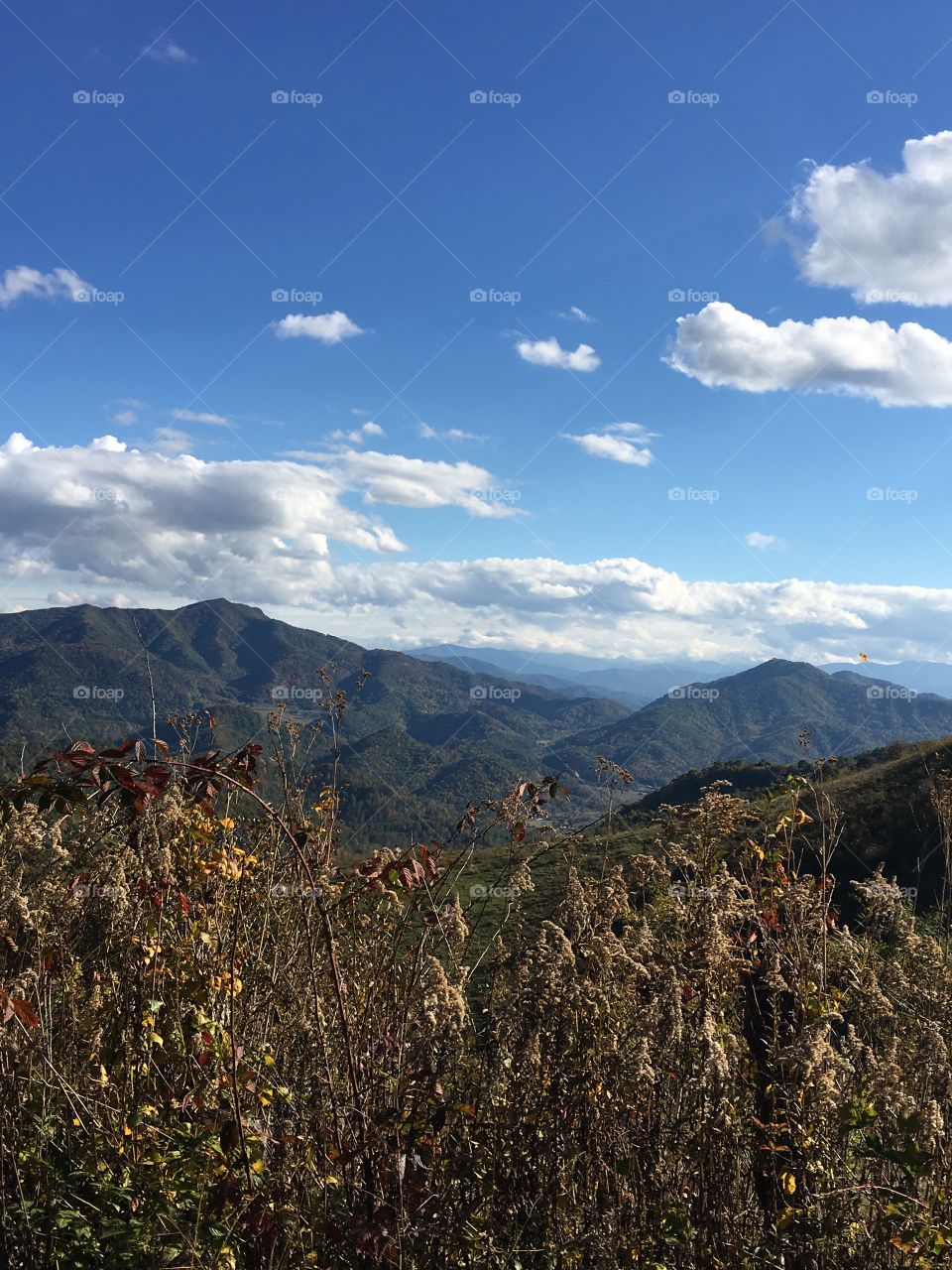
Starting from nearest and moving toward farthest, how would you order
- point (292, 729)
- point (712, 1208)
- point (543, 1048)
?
point (712, 1208)
point (543, 1048)
point (292, 729)

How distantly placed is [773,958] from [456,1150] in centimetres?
172

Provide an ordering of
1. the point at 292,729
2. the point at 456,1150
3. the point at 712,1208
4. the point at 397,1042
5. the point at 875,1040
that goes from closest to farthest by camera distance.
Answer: the point at 397,1042 < the point at 712,1208 < the point at 456,1150 < the point at 875,1040 < the point at 292,729

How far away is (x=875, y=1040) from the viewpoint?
4602mm

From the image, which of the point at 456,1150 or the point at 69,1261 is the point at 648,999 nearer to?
the point at 456,1150

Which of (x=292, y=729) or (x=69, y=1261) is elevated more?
(x=292, y=729)

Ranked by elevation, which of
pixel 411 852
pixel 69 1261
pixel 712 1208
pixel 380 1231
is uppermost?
pixel 411 852

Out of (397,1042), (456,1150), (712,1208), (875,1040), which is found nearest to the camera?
(397,1042)

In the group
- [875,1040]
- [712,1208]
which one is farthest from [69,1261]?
[875,1040]

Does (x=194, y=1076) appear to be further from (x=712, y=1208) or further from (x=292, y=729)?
(x=712, y=1208)

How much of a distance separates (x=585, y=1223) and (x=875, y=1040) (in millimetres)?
2443

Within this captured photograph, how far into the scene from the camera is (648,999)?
377 cm

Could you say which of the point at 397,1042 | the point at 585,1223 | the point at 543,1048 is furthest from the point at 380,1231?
the point at 543,1048

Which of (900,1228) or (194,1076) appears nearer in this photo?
(900,1228)

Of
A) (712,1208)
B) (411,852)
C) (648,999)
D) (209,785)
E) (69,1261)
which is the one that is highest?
(209,785)
